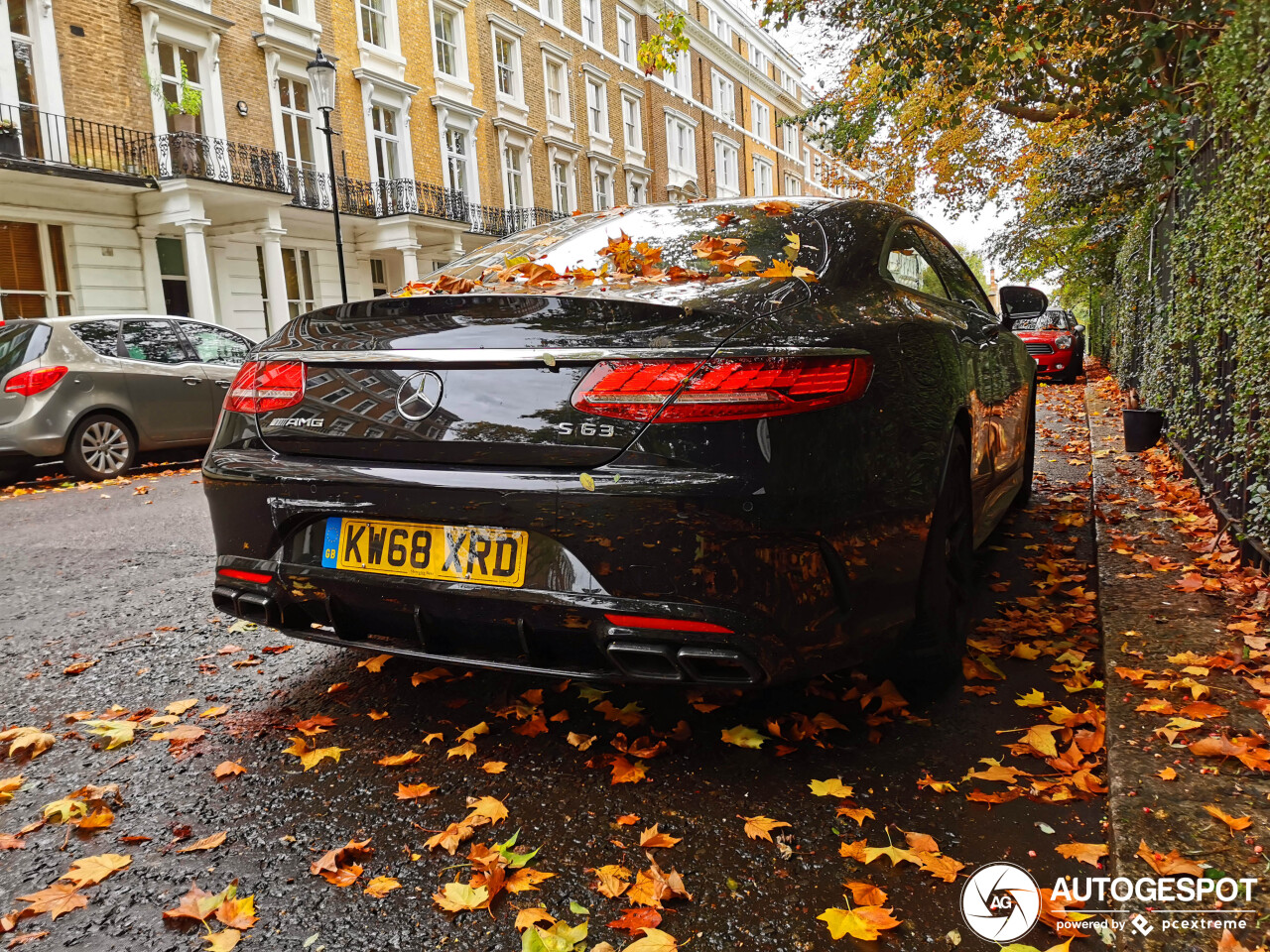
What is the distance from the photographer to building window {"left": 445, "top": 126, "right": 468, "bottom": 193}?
27000mm

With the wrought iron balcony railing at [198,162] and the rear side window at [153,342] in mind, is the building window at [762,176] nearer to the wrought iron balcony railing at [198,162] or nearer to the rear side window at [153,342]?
the wrought iron balcony railing at [198,162]

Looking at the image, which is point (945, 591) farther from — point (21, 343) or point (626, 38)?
point (626, 38)

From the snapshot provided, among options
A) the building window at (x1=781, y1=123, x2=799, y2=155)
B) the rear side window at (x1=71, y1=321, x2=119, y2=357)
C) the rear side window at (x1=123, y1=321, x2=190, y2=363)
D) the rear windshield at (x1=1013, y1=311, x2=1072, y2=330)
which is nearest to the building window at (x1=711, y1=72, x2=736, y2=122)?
the building window at (x1=781, y1=123, x2=799, y2=155)

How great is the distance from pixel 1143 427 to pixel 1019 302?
315 cm

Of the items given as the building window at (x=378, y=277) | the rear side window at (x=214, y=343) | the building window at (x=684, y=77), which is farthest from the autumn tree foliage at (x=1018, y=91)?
the building window at (x=684, y=77)

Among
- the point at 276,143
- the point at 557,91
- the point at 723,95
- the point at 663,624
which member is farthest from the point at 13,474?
the point at 723,95

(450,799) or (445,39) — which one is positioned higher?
(445,39)

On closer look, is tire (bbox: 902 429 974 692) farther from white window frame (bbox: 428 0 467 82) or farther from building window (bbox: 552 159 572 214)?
building window (bbox: 552 159 572 214)

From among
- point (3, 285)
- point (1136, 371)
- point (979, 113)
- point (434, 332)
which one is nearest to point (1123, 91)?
point (1136, 371)

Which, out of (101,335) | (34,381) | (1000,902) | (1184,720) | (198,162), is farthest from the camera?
(198,162)

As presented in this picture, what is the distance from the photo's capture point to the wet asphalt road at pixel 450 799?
6.18 ft

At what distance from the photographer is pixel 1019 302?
4.81 metres

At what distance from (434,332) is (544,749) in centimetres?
119

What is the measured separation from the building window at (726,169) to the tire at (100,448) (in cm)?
4176
